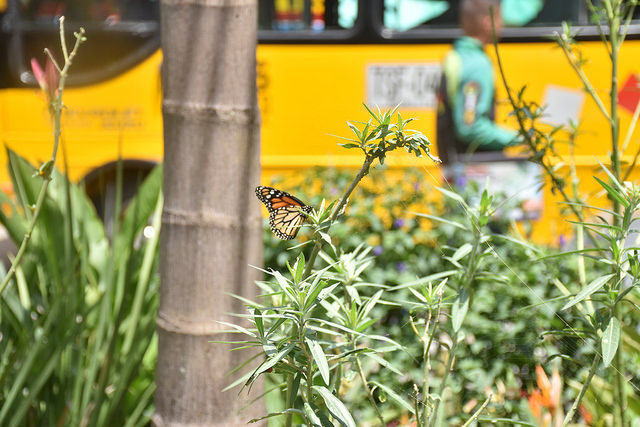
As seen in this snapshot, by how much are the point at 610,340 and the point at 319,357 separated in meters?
0.42

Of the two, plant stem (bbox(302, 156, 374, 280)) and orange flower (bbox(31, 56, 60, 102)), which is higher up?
orange flower (bbox(31, 56, 60, 102))

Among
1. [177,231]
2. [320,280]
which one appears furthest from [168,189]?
[320,280]

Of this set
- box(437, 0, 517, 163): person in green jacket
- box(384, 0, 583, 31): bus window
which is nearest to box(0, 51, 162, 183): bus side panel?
box(384, 0, 583, 31): bus window

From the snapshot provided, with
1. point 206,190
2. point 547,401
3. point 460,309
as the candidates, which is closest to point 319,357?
point 460,309

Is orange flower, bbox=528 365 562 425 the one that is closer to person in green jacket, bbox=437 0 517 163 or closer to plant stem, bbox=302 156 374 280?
plant stem, bbox=302 156 374 280

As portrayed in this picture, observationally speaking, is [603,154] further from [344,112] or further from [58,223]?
[58,223]

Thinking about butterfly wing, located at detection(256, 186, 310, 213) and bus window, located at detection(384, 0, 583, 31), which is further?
bus window, located at detection(384, 0, 583, 31)

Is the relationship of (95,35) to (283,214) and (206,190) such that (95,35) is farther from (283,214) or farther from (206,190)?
(283,214)

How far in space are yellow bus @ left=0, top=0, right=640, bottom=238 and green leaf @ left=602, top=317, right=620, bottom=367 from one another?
4026 millimetres

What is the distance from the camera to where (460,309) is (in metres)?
1.08

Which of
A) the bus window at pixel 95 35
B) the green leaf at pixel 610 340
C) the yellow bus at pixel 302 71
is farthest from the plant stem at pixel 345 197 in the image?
the bus window at pixel 95 35

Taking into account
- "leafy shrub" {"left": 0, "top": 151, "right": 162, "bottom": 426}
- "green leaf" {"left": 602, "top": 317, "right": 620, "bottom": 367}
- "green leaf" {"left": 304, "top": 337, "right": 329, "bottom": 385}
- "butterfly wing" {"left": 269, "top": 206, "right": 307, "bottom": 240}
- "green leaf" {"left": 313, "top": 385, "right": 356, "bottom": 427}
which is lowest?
"leafy shrub" {"left": 0, "top": 151, "right": 162, "bottom": 426}

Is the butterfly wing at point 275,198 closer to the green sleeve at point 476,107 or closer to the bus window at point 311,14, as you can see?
the green sleeve at point 476,107

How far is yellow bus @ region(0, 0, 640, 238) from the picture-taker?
5160mm
